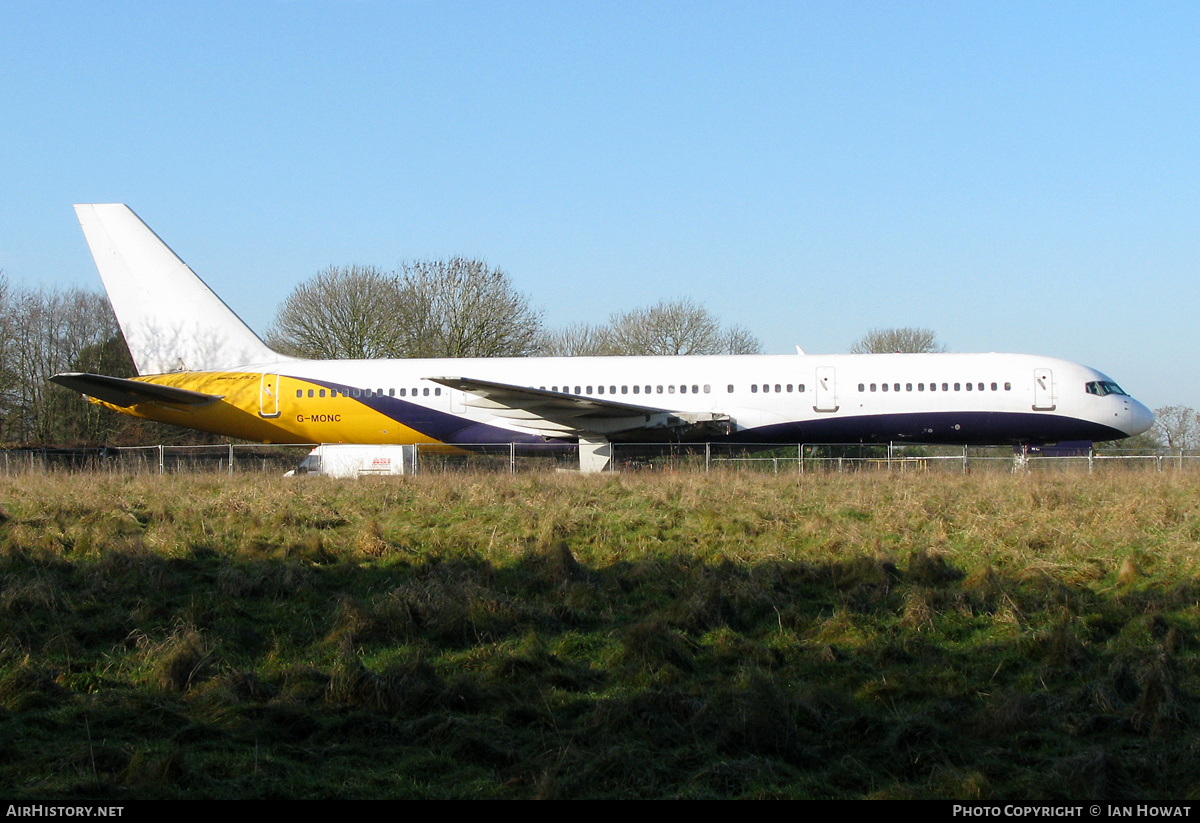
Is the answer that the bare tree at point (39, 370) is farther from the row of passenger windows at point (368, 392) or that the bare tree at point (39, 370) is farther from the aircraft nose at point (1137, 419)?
the aircraft nose at point (1137, 419)

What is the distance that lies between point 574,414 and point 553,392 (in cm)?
117

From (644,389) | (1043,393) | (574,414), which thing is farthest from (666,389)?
(1043,393)

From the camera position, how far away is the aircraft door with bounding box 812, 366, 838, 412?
80.6 ft

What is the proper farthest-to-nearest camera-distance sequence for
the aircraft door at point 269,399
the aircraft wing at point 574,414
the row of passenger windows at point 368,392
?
the aircraft door at point 269,399
the row of passenger windows at point 368,392
the aircraft wing at point 574,414

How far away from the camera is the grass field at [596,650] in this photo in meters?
5.76

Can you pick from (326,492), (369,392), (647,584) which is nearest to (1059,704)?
→ (647,584)

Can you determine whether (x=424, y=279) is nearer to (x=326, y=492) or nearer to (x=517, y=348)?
(x=517, y=348)

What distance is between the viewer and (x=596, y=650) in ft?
27.6

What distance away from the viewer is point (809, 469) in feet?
71.1

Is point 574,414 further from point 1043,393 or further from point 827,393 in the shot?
point 1043,393

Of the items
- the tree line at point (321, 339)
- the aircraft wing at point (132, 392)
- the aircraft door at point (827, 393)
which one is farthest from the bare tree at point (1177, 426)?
the aircraft wing at point (132, 392)

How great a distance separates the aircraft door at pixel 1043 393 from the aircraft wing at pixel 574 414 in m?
7.82

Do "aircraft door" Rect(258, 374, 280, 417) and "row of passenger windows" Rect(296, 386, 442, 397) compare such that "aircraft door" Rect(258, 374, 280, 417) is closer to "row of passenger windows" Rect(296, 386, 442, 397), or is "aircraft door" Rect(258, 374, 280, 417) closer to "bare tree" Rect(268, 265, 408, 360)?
"row of passenger windows" Rect(296, 386, 442, 397)

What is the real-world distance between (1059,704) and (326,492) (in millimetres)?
12471
